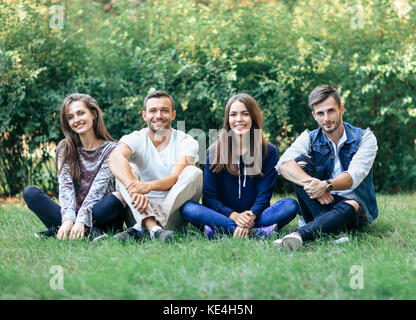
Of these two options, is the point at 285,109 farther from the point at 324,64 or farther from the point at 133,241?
the point at 133,241

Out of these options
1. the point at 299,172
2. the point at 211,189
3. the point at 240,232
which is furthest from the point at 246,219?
the point at 299,172

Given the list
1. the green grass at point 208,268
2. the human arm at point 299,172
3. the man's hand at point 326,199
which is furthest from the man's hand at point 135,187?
the man's hand at point 326,199

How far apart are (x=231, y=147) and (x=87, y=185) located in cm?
125

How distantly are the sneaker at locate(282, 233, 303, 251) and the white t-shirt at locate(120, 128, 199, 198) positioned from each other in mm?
1120

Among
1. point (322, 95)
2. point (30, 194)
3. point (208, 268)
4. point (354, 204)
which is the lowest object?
point (208, 268)

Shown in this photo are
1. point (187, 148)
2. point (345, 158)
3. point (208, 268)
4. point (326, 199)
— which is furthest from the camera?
point (187, 148)

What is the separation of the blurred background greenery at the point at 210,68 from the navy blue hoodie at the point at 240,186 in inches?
69.6

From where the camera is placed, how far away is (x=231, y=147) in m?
3.59

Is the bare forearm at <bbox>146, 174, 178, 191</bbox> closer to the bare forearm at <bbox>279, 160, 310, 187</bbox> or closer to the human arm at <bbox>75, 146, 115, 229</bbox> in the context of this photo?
the human arm at <bbox>75, 146, 115, 229</bbox>

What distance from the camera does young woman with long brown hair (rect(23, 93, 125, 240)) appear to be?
3.34 metres

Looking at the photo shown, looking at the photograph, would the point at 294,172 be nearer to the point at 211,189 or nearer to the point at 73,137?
the point at 211,189

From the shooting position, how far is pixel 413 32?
5.59m

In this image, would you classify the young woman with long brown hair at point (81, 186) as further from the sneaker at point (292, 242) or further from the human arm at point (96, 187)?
the sneaker at point (292, 242)

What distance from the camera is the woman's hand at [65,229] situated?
320 centimetres
